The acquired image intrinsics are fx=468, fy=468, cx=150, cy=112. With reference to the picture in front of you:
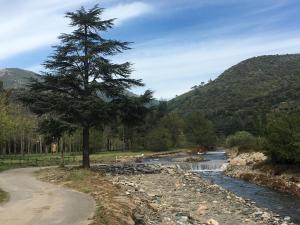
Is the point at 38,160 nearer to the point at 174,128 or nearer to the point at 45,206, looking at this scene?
the point at 45,206

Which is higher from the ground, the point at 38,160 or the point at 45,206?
the point at 38,160

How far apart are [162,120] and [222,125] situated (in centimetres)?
3867

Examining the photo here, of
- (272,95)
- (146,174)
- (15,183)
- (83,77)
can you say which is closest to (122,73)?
(83,77)

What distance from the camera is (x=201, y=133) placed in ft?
420

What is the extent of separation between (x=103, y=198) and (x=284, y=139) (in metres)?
26.2

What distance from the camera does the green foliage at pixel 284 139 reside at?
40381 millimetres

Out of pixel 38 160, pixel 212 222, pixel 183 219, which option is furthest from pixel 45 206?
pixel 38 160

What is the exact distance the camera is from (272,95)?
184m

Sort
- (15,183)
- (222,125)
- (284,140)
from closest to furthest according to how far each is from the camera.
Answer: (15,183)
(284,140)
(222,125)

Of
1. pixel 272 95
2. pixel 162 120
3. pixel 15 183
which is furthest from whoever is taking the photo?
pixel 272 95

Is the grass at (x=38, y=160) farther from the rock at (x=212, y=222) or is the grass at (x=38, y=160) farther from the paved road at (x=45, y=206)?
the rock at (x=212, y=222)

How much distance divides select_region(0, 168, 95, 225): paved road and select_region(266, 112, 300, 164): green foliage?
22558 millimetres

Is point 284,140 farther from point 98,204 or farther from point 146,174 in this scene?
point 98,204

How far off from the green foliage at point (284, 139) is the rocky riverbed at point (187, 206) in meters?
11.5
